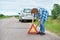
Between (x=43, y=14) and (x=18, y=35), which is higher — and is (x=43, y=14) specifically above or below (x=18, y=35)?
above

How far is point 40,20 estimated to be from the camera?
46.6 feet

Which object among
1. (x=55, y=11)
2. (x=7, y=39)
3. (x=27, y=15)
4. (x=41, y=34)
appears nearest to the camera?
(x=7, y=39)

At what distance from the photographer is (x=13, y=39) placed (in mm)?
11562

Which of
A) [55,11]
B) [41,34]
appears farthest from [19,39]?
[55,11]

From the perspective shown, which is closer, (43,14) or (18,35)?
(18,35)

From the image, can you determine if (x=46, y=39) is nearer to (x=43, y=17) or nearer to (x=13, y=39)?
(x=13, y=39)

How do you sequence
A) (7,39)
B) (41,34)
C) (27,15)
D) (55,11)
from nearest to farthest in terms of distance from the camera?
(7,39) → (41,34) → (27,15) → (55,11)

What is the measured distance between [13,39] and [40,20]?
3081mm

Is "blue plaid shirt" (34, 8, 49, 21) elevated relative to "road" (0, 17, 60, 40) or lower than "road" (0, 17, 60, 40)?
elevated

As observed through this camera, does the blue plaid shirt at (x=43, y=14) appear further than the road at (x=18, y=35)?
Yes

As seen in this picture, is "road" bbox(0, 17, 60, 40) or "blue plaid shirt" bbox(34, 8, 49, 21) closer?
"road" bbox(0, 17, 60, 40)

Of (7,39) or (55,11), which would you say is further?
(55,11)

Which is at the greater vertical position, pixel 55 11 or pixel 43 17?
pixel 43 17

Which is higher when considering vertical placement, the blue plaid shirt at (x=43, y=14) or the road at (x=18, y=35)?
the blue plaid shirt at (x=43, y=14)
